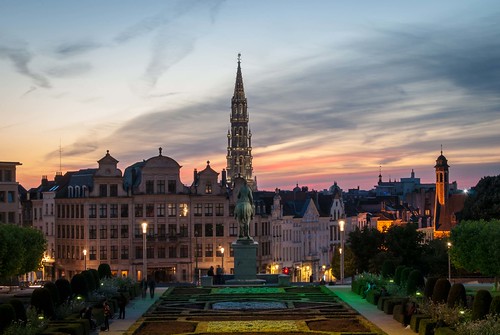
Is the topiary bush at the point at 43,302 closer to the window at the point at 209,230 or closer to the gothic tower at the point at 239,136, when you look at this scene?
the window at the point at 209,230

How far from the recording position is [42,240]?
282 feet

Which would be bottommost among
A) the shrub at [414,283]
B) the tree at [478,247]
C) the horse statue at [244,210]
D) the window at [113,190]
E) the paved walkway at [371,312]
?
the paved walkway at [371,312]

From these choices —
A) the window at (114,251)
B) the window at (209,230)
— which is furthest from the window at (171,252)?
the window at (114,251)

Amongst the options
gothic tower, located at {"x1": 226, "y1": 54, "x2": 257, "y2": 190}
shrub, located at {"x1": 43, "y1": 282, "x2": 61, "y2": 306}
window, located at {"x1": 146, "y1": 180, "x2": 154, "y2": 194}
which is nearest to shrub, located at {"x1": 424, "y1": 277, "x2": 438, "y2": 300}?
shrub, located at {"x1": 43, "y1": 282, "x2": 61, "y2": 306}

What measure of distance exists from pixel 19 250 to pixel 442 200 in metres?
119

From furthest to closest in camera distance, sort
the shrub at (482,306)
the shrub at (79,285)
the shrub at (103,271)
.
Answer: the shrub at (103,271) → the shrub at (79,285) → the shrub at (482,306)

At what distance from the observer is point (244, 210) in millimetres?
80750

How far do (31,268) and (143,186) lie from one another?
41215mm

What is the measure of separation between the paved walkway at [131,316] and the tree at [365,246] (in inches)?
1426

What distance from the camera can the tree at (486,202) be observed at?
109m

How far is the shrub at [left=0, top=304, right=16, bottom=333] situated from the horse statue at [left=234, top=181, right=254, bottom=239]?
38.9 m

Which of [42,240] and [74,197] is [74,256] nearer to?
[74,197]

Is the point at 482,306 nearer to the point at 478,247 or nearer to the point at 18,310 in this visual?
the point at 18,310

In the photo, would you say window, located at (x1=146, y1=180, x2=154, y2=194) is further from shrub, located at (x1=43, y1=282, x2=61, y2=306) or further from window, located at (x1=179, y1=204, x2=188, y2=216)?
shrub, located at (x1=43, y1=282, x2=61, y2=306)
